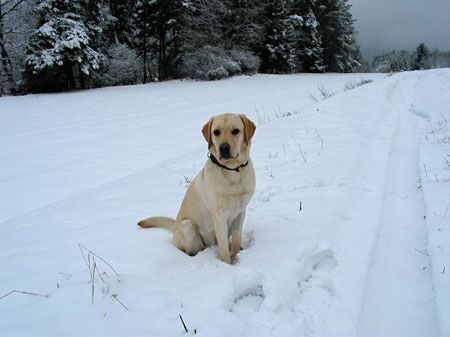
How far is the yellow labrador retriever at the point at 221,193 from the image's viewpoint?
9.13ft

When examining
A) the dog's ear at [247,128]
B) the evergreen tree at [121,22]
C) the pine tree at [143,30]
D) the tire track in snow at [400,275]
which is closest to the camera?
the tire track in snow at [400,275]

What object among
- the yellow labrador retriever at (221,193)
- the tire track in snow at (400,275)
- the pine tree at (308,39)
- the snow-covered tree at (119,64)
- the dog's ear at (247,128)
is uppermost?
the pine tree at (308,39)

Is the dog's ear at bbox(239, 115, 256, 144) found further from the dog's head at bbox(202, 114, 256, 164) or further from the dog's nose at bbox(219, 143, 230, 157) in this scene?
the dog's nose at bbox(219, 143, 230, 157)

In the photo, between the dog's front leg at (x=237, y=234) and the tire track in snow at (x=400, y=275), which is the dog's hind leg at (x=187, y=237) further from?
the tire track in snow at (x=400, y=275)

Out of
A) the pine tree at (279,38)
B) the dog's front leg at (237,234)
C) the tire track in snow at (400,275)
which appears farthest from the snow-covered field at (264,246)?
the pine tree at (279,38)

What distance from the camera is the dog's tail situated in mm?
3459

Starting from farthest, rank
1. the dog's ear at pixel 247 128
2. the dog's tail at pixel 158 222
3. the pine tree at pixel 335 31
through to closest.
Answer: the pine tree at pixel 335 31, the dog's tail at pixel 158 222, the dog's ear at pixel 247 128

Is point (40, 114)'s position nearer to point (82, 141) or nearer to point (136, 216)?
point (82, 141)

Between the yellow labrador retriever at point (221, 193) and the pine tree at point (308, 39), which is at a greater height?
the pine tree at point (308, 39)

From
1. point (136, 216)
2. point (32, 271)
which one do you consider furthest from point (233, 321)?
point (136, 216)

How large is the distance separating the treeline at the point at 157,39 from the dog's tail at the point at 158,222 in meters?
20.1

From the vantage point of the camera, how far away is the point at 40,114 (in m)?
13.2

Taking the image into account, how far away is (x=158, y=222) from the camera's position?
3.47m

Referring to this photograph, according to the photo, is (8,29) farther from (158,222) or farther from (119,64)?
(158,222)
